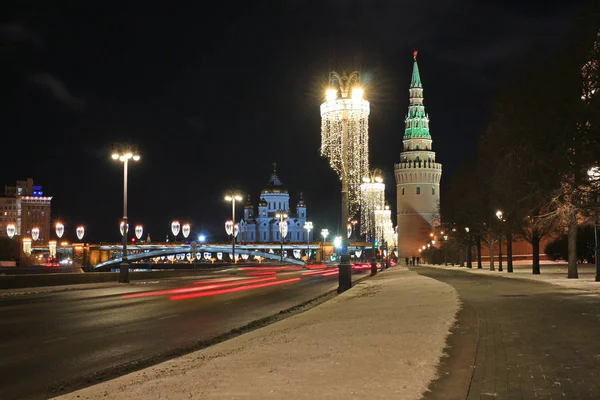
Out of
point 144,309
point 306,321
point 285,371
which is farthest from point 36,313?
point 285,371

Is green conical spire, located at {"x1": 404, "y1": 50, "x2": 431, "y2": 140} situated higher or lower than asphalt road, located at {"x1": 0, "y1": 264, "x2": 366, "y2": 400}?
higher

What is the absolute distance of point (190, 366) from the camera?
9.23 metres

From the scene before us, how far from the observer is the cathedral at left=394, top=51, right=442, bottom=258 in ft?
486

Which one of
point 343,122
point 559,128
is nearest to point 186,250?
point 343,122

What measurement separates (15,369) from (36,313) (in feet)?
35.2

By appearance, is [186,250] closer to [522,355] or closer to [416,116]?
[416,116]

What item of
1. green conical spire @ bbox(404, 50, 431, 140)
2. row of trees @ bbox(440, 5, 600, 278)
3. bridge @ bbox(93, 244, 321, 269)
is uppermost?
green conical spire @ bbox(404, 50, 431, 140)

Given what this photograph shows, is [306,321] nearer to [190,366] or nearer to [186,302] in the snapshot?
[190,366]

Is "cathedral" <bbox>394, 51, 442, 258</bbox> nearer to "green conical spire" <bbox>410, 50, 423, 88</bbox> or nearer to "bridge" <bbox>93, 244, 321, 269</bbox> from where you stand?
"green conical spire" <bbox>410, 50, 423, 88</bbox>

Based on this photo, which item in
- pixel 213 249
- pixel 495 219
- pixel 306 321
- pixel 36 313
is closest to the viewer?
pixel 306 321

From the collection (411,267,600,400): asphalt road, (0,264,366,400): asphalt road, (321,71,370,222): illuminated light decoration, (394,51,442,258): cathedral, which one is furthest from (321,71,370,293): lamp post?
(394,51,442,258): cathedral

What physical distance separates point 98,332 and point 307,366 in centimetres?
844

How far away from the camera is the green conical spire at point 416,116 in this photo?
155 meters

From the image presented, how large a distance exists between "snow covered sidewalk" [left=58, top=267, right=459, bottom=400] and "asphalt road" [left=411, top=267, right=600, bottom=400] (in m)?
0.38
